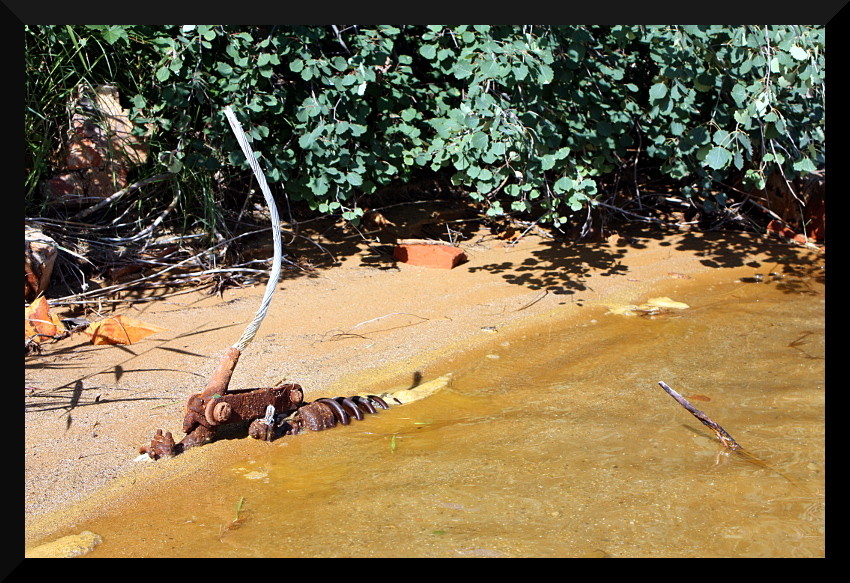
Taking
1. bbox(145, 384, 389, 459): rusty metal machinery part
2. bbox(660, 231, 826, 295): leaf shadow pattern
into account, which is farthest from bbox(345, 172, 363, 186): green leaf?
bbox(660, 231, 826, 295): leaf shadow pattern

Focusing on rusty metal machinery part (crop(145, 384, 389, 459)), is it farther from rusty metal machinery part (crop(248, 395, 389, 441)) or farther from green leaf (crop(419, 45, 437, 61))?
green leaf (crop(419, 45, 437, 61))

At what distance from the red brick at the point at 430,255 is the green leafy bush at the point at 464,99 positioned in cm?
55

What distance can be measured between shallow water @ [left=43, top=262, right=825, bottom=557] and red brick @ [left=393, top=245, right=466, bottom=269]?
128 cm

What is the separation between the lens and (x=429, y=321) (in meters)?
4.39

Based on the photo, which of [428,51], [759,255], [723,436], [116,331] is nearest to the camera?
[723,436]

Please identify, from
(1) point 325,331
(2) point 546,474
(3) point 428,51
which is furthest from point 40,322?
(2) point 546,474

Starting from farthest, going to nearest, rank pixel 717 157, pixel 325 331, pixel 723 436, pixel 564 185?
pixel 564 185
pixel 325 331
pixel 717 157
pixel 723 436

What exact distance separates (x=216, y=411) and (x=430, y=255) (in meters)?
2.62

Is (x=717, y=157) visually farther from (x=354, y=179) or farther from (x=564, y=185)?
(x=354, y=179)

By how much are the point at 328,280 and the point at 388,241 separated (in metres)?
0.74

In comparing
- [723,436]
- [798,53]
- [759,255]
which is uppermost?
[798,53]

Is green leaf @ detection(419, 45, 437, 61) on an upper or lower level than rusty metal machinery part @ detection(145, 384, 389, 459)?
upper

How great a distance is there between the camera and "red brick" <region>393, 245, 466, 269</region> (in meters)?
5.21

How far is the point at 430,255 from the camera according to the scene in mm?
5262
